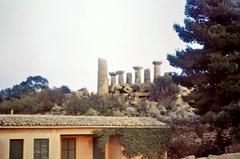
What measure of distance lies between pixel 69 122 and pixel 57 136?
37.2 inches

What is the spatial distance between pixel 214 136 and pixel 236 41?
6.55 metres

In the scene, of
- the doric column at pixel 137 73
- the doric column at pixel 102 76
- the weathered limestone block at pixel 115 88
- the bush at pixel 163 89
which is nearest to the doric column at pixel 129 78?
the doric column at pixel 137 73

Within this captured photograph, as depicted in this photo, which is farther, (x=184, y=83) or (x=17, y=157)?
(x=184, y=83)

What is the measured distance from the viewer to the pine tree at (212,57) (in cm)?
1862

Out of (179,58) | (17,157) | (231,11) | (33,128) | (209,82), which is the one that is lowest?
(17,157)

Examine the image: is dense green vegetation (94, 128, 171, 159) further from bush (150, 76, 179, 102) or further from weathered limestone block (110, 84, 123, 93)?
weathered limestone block (110, 84, 123, 93)

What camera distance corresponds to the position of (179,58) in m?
21.0

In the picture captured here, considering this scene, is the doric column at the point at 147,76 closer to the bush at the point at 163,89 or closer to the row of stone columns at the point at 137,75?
the row of stone columns at the point at 137,75

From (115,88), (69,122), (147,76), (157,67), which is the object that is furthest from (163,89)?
(69,122)

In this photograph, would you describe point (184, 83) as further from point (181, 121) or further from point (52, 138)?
point (52, 138)

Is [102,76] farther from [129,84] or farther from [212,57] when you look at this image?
[212,57]

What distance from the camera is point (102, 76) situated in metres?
38.8

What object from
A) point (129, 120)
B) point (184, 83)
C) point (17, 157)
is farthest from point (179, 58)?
point (17, 157)

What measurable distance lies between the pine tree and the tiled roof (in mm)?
3526
